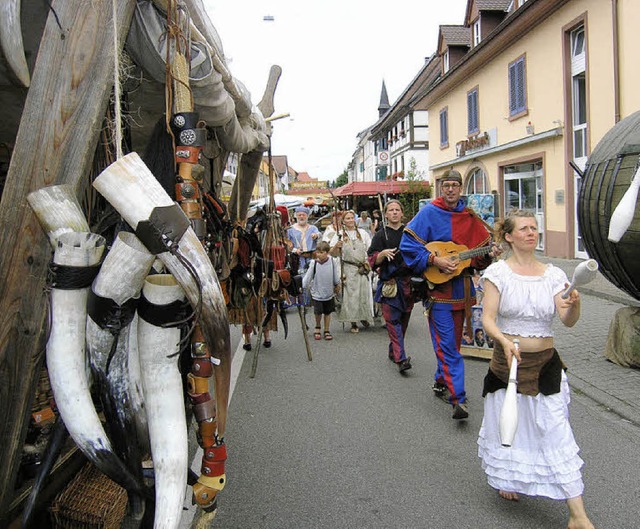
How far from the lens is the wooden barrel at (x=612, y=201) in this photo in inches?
189

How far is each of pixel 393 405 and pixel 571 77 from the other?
12744 mm

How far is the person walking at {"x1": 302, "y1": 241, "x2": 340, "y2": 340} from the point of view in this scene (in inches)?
309

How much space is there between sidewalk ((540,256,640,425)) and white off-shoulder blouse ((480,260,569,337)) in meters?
1.90

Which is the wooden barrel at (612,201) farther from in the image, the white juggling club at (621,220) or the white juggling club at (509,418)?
the white juggling club at (509,418)

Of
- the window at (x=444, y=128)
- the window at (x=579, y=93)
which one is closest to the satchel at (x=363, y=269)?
the window at (x=579, y=93)

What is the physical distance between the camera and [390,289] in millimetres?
5902

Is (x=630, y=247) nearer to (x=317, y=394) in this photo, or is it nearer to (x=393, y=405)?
(x=393, y=405)

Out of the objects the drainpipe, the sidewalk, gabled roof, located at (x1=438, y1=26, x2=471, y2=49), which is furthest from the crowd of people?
gabled roof, located at (x1=438, y1=26, x2=471, y2=49)

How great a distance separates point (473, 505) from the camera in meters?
3.15

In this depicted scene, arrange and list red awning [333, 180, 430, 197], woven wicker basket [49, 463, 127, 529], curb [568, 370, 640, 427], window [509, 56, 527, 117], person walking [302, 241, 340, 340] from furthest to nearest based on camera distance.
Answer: red awning [333, 180, 430, 197] → window [509, 56, 527, 117] → person walking [302, 241, 340, 340] → curb [568, 370, 640, 427] → woven wicker basket [49, 463, 127, 529]

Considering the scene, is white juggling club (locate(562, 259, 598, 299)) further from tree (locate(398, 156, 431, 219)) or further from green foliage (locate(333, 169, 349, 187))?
green foliage (locate(333, 169, 349, 187))

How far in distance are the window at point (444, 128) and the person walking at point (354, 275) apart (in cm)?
1742

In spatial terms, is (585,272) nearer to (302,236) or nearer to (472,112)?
(302,236)

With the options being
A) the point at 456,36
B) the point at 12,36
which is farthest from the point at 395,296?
the point at 456,36
